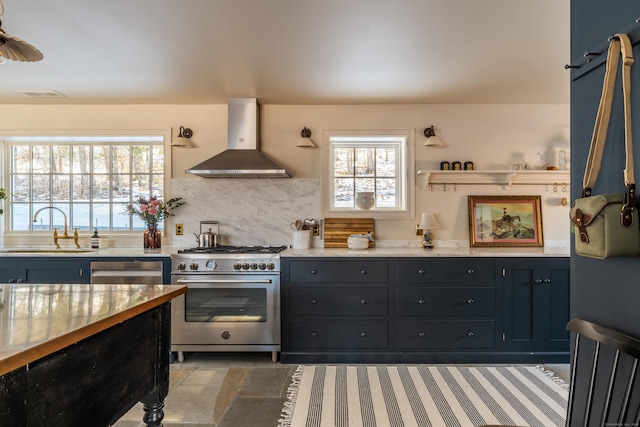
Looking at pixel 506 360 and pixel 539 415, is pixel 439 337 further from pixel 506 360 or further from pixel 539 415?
pixel 539 415

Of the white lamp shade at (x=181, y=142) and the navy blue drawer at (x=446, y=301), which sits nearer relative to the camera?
the navy blue drawer at (x=446, y=301)

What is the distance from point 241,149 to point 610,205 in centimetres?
298

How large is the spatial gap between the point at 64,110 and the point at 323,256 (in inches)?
122

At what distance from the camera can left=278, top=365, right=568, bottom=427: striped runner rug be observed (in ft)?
6.75

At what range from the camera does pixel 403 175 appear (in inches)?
140

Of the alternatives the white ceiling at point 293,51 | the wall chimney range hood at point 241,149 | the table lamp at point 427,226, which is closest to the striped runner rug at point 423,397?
the table lamp at point 427,226

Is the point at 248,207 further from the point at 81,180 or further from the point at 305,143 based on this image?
the point at 81,180

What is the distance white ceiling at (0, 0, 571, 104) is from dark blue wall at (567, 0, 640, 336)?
887 mm

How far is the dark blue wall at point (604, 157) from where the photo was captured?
969 mm

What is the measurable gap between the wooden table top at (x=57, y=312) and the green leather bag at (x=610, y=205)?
1.46 m

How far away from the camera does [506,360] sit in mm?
2869

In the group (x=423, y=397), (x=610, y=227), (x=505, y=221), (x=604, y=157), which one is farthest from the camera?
(x=505, y=221)

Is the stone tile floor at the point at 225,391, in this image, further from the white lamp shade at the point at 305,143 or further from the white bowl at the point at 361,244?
the white lamp shade at the point at 305,143

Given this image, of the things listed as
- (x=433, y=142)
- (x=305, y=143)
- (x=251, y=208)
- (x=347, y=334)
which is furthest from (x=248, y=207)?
(x=433, y=142)
